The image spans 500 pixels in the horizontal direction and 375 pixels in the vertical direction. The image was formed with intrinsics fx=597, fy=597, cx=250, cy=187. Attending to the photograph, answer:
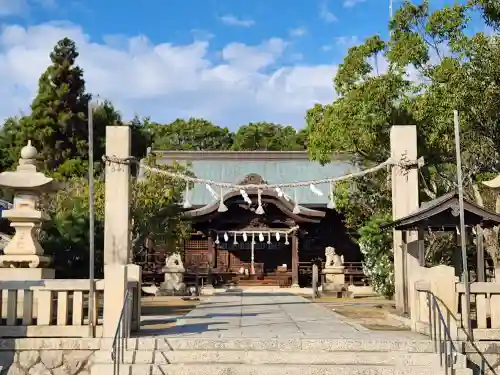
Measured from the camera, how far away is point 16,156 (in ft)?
105

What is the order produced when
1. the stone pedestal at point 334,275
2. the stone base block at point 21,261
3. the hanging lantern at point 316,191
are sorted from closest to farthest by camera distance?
the stone base block at point 21,261, the stone pedestal at point 334,275, the hanging lantern at point 316,191

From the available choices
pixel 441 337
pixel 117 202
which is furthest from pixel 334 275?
pixel 441 337

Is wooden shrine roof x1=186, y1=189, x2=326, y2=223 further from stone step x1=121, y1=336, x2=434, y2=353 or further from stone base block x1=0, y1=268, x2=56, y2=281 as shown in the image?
stone step x1=121, y1=336, x2=434, y2=353

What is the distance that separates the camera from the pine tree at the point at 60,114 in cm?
3284

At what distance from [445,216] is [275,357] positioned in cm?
428

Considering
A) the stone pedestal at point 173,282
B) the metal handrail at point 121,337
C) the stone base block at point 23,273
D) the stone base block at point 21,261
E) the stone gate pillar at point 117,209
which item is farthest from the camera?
the stone pedestal at point 173,282

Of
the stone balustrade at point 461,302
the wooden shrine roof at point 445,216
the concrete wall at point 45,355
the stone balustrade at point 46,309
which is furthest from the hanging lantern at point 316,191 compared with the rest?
the concrete wall at point 45,355

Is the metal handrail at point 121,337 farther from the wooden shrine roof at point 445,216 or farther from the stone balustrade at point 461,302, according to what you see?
the wooden shrine roof at point 445,216

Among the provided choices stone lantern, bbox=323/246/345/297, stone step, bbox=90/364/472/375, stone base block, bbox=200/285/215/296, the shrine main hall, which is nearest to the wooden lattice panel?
the shrine main hall

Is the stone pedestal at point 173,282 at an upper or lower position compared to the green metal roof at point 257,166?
lower

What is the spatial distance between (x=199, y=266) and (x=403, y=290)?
17609 mm

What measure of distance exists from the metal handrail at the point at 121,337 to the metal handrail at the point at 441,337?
400 centimetres

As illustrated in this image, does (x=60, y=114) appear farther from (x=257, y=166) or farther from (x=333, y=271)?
(x=333, y=271)

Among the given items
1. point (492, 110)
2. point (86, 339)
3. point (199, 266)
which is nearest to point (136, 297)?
point (86, 339)
